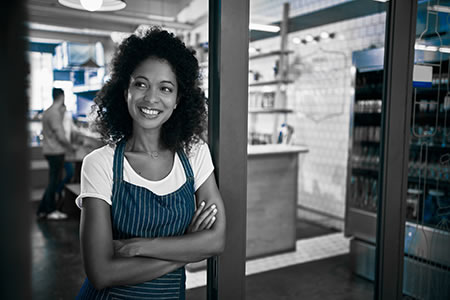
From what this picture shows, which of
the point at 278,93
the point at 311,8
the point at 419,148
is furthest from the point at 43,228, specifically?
the point at 311,8

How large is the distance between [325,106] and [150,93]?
15.4 feet

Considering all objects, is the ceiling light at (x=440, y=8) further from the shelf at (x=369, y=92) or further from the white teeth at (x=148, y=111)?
the white teeth at (x=148, y=111)

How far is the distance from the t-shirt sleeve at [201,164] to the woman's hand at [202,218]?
97 millimetres

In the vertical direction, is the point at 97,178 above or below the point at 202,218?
above

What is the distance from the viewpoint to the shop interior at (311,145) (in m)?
2.61

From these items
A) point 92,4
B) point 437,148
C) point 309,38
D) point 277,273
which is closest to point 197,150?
point 92,4

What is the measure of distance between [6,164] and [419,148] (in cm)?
291

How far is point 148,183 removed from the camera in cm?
138

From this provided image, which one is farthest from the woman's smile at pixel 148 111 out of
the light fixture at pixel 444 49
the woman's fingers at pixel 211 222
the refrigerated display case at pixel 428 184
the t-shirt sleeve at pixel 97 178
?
the light fixture at pixel 444 49

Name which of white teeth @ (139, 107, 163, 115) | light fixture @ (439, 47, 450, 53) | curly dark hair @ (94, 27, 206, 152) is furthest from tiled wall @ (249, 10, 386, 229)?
white teeth @ (139, 107, 163, 115)

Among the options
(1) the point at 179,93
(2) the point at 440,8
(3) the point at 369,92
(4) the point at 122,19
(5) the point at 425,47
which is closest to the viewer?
(1) the point at 179,93

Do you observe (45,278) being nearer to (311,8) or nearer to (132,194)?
(132,194)

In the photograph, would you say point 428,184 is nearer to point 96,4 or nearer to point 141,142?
point 141,142

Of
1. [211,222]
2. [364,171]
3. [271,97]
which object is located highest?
[271,97]
